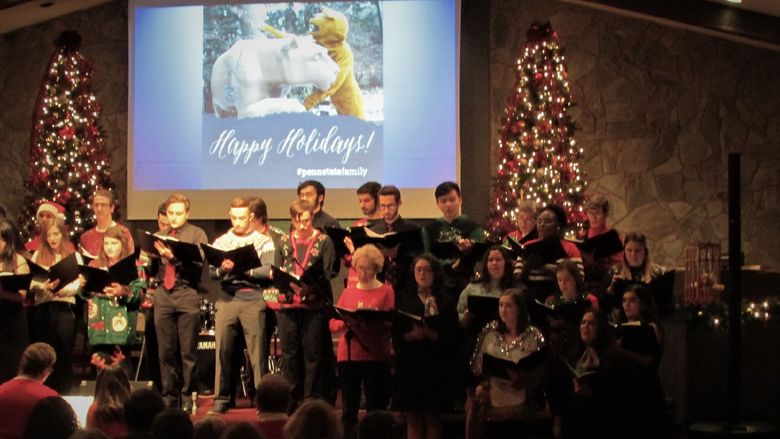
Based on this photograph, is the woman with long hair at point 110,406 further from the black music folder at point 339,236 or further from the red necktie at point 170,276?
the red necktie at point 170,276

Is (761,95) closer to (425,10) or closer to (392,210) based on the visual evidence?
(425,10)

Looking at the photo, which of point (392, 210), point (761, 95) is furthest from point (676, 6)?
point (392, 210)

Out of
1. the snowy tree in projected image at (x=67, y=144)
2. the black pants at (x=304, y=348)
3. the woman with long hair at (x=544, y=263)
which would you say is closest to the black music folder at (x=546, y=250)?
the woman with long hair at (x=544, y=263)

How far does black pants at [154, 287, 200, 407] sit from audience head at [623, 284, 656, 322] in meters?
2.51

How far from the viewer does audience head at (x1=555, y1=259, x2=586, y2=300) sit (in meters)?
6.43

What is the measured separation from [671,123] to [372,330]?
4.54m

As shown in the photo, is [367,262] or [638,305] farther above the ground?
[367,262]

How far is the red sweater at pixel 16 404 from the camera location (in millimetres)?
4824

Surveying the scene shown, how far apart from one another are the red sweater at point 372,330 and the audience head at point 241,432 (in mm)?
2836

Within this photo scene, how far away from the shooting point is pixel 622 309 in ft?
21.1

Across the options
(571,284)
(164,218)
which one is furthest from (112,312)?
(571,284)

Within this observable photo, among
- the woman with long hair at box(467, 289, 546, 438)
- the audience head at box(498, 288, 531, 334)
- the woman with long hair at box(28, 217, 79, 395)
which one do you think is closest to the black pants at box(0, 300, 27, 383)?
the woman with long hair at box(28, 217, 79, 395)

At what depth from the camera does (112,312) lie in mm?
7180

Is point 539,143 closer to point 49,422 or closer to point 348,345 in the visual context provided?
point 348,345
